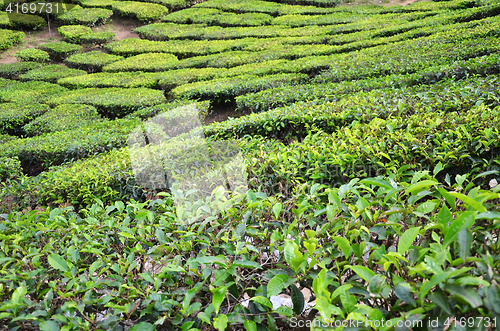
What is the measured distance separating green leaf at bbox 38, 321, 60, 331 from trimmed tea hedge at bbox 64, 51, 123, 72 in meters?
13.4

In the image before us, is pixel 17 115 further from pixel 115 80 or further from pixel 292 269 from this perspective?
pixel 292 269

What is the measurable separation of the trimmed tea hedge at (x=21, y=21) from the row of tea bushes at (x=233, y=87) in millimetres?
15364

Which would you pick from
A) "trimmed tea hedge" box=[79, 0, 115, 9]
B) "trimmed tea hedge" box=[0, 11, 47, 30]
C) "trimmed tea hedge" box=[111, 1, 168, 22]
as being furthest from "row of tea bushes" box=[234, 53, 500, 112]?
"trimmed tea hedge" box=[0, 11, 47, 30]

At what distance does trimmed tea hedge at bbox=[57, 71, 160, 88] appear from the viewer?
962 centimetres

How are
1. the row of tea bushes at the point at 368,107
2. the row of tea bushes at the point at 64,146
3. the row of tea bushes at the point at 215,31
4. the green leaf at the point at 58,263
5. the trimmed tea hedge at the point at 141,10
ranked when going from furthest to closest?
the trimmed tea hedge at the point at 141,10 < the row of tea bushes at the point at 215,31 < the row of tea bushes at the point at 64,146 < the row of tea bushes at the point at 368,107 < the green leaf at the point at 58,263

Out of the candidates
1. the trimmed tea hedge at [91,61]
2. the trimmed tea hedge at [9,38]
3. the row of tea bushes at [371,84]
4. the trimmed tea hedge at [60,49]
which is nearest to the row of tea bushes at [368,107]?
the row of tea bushes at [371,84]

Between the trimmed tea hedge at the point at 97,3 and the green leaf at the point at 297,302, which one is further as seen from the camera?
the trimmed tea hedge at the point at 97,3

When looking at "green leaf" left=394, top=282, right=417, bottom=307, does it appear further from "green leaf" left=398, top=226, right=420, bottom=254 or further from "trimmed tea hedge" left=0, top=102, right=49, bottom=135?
"trimmed tea hedge" left=0, top=102, right=49, bottom=135

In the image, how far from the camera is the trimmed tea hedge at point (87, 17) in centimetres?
1723

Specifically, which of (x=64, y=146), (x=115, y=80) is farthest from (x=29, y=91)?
(x=64, y=146)

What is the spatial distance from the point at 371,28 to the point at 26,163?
465 inches

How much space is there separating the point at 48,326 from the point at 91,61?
14101 millimetres

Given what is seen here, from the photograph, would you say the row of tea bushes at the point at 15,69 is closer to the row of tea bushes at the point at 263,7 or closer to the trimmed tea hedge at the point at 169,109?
the trimmed tea hedge at the point at 169,109

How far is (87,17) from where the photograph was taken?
1730 cm
